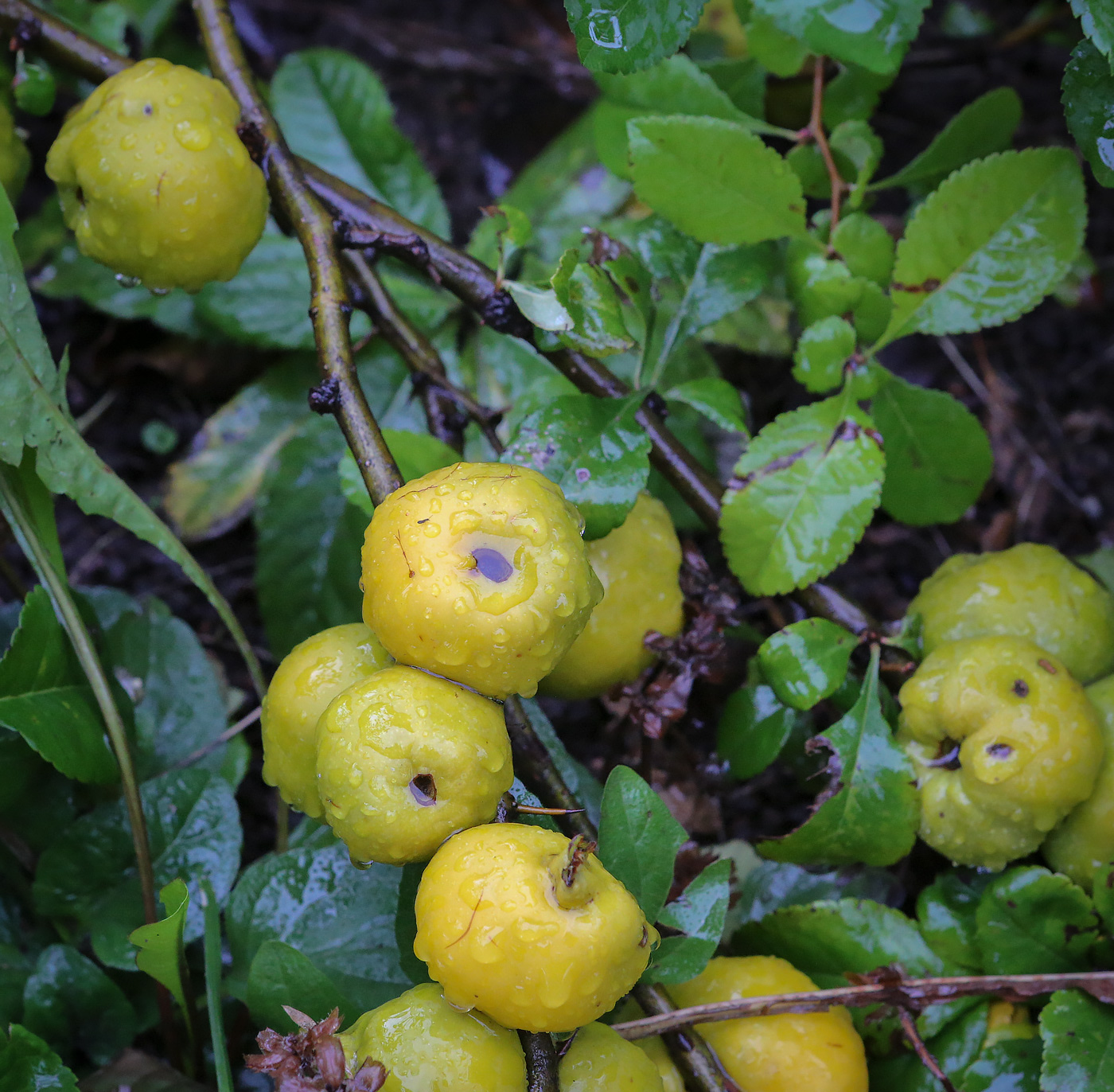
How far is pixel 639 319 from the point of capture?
1.61 metres

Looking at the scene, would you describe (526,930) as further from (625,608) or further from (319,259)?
(319,259)

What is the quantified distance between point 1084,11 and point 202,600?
6.30ft

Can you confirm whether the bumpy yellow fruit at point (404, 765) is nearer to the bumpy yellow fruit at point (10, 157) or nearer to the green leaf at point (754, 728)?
the green leaf at point (754, 728)

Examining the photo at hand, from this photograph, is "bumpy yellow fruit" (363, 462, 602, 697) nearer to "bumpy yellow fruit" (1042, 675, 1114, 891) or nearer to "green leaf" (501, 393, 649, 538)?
"green leaf" (501, 393, 649, 538)

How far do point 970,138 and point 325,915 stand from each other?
5.62 ft

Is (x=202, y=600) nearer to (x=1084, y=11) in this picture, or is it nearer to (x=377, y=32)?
(x=377, y=32)

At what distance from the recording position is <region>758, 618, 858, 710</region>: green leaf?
4.78ft

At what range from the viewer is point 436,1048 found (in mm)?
1008

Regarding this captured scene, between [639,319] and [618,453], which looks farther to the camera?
[639,319]

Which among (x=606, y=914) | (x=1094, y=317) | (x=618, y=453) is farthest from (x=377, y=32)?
(x=606, y=914)

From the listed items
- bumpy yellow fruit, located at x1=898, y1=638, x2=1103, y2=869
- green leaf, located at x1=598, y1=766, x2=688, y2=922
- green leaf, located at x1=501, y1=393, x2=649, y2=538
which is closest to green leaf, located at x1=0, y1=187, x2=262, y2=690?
green leaf, located at x1=501, y1=393, x2=649, y2=538

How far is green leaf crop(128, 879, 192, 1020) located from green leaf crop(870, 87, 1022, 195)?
153 cm

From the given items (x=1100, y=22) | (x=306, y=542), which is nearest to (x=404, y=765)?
(x=306, y=542)

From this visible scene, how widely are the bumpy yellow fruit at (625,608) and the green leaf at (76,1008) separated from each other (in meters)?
0.83
